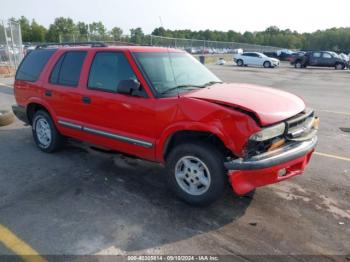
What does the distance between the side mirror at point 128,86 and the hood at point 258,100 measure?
623mm

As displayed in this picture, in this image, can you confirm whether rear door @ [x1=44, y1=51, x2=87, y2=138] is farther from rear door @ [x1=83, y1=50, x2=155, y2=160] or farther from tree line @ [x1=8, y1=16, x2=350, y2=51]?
tree line @ [x1=8, y1=16, x2=350, y2=51]

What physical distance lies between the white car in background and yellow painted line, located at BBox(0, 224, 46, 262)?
1315 inches

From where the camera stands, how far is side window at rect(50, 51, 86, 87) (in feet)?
16.1

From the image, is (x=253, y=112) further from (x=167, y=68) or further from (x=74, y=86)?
(x=74, y=86)

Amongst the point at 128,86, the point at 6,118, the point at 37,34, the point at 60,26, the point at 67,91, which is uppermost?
the point at 60,26

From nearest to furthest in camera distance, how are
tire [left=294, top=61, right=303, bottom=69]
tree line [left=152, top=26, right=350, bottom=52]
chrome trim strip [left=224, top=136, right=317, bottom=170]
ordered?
chrome trim strip [left=224, top=136, right=317, bottom=170], tire [left=294, top=61, right=303, bottom=69], tree line [left=152, top=26, right=350, bottom=52]

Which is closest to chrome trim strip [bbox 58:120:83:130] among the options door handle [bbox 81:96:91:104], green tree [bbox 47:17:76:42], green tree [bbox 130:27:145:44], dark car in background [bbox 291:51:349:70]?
door handle [bbox 81:96:91:104]

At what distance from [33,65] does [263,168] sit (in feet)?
14.8

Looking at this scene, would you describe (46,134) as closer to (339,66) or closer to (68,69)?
(68,69)

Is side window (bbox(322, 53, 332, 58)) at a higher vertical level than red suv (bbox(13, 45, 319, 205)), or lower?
higher

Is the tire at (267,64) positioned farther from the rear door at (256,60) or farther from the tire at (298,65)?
the tire at (298,65)

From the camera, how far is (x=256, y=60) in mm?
34844

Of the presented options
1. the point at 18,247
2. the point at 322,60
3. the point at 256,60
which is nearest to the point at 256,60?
the point at 256,60

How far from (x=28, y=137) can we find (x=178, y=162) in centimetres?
412
